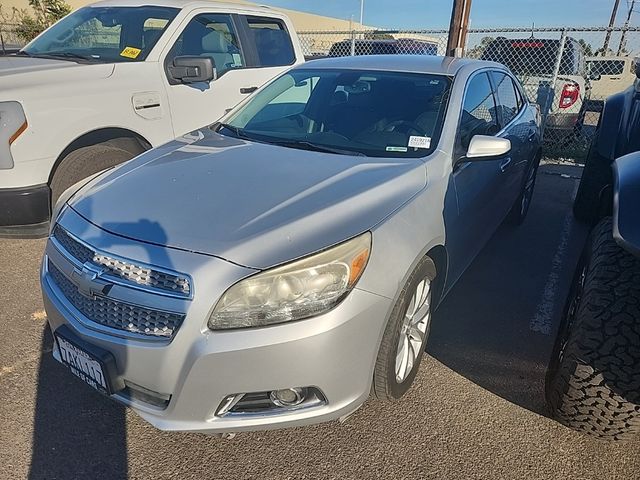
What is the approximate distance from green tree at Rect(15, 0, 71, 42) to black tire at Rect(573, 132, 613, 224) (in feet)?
64.7

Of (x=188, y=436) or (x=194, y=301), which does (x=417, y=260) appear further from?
(x=188, y=436)

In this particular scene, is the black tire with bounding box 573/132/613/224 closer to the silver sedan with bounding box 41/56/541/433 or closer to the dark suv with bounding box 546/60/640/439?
the silver sedan with bounding box 41/56/541/433

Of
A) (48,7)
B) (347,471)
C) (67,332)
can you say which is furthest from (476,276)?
(48,7)

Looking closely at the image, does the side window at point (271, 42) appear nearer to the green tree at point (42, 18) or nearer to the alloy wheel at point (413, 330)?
the alloy wheel at point (413, 330)

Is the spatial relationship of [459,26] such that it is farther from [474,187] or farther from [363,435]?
[363,435]

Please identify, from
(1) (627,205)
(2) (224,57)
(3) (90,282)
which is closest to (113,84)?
(2) (224,57)

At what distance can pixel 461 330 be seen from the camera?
124 inches

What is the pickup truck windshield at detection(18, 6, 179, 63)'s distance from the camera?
4.30 metres

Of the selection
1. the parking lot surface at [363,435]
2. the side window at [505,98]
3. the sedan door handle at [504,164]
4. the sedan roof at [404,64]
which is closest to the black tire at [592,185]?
the side window at [505,98]

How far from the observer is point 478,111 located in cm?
330

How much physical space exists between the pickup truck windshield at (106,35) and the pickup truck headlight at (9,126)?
115 centimetres

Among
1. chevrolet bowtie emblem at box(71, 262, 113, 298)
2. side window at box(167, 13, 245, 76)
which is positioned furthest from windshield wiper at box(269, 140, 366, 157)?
side window at box(167, 13, 245, 76)

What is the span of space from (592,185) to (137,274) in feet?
14.5

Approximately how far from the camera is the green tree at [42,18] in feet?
61.7
